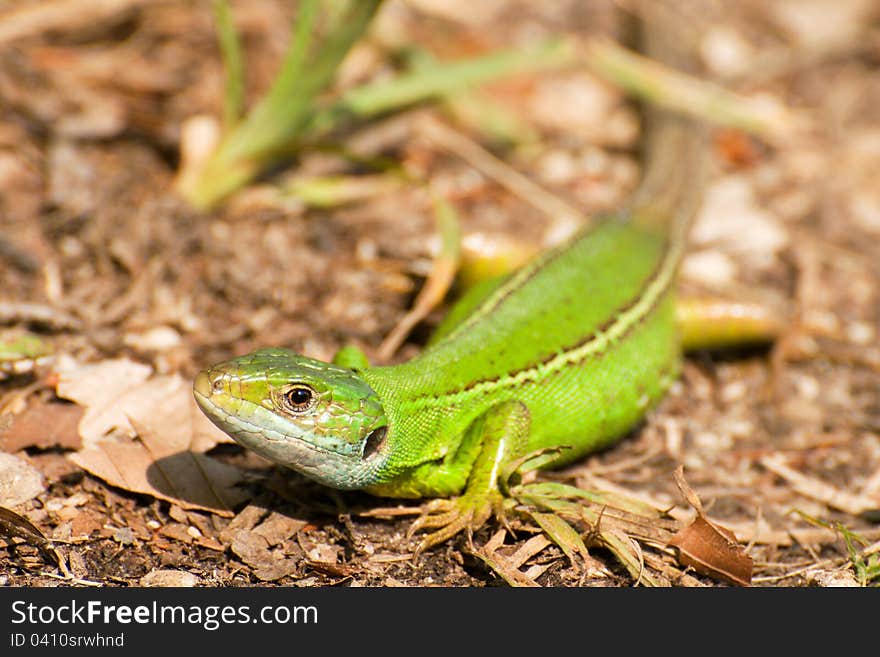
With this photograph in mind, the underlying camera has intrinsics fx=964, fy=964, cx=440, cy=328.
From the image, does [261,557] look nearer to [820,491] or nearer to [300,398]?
[300,398]

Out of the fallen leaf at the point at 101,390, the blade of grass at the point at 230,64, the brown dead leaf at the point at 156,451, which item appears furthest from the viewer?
the blade of grass at the point at 230,64

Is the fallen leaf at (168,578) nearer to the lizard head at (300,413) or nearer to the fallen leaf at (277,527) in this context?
the fallen leaf at (277,527)

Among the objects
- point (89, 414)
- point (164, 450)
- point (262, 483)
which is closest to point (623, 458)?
point (262, 483)

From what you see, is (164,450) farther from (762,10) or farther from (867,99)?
(762,10)

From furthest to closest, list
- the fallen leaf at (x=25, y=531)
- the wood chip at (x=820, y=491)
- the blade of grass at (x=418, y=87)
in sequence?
the blade of grass at (x=418, y=87) < the wood chip at (x=820, y=491) < the fallen leaf at (x=25, y=531)

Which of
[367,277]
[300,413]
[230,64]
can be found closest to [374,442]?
[300,413]

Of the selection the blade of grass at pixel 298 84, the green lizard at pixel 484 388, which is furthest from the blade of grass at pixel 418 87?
the green lizard at pixel 484 388

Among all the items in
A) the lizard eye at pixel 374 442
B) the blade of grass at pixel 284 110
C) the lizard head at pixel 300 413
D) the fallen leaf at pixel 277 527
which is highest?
the blade of grass at pixel 284 110
